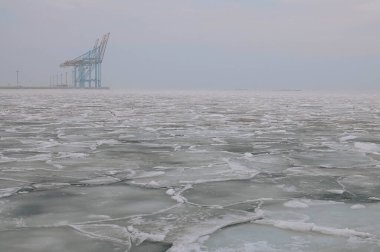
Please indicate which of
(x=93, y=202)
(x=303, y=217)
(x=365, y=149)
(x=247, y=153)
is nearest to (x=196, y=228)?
(x=303, y=217)

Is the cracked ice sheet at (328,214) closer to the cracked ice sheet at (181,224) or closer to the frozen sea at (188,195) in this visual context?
the frozen sea at (188,195)

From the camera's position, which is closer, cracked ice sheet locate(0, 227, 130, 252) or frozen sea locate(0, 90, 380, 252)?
cracked ice sheet locate(0, 227, 130, 252)

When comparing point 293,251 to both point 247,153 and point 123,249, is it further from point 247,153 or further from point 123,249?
point 247,153

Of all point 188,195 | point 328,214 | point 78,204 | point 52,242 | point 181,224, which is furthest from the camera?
point 188,195

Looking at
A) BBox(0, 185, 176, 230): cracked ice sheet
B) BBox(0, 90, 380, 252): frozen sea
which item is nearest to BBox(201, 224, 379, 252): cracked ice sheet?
BBox(0, 90, 380, 252): frozen sea

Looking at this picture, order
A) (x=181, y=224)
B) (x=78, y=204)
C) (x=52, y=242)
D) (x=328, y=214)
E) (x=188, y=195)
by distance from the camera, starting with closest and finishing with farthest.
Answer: (x=52, y=242)
(x=181, y=224)
(x=328, y=214)
(x=78, y=204)
(x=188, y=195)

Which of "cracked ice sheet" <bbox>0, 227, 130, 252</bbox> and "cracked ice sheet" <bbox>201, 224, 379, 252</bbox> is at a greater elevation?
"cracked ice sheet" <bbox>201, 224, 379, 252</bbox>

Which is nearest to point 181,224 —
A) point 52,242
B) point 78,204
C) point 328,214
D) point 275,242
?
point 275,242

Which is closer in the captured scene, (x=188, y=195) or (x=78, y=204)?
(x=78, y=204)

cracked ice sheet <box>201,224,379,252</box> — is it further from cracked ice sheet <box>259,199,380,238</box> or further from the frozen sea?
→ cracked ice sheet <box>259,199,380,238</box>

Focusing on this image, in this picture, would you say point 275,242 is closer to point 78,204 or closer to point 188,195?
point 188,195

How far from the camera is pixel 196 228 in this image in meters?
2.96

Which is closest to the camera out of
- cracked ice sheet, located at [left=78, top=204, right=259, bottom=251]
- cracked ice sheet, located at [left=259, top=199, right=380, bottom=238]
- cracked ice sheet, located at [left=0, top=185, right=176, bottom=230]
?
cracked ice sheet, located at [left=78, top=204, right=259, bottom=251]

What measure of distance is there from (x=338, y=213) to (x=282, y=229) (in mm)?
598
